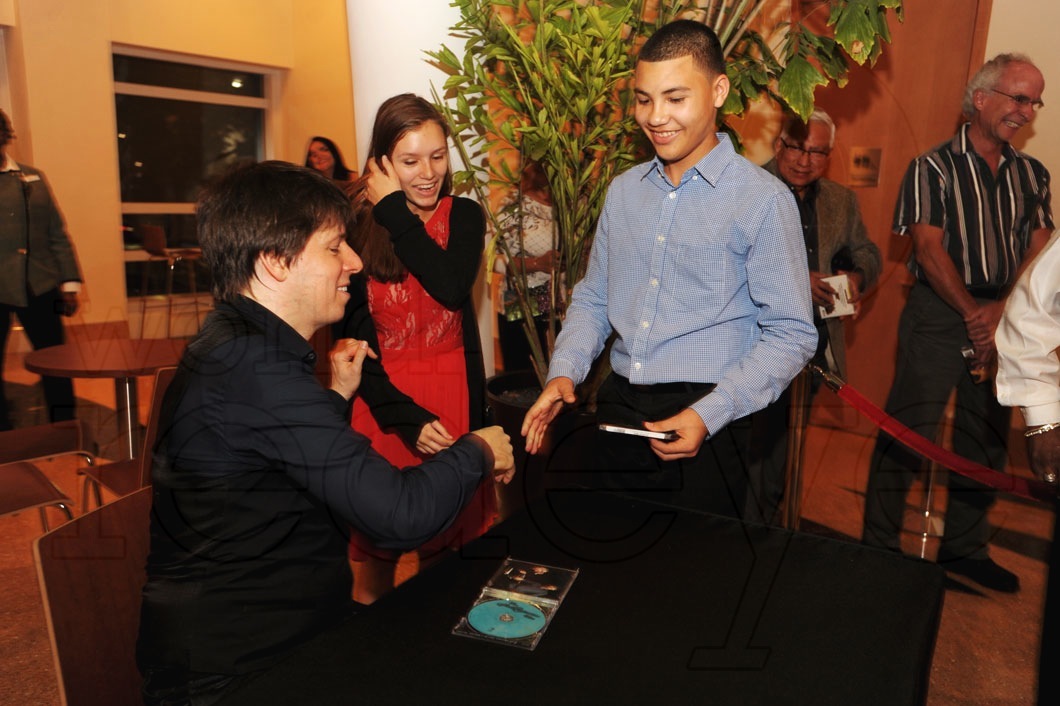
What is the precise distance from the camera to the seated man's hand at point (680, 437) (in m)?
1.52

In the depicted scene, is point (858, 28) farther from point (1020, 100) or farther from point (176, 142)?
point (176, 142)

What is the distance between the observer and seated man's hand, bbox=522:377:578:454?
161 centimetres

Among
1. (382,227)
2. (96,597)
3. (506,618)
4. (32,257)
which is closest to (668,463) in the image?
(506,618)

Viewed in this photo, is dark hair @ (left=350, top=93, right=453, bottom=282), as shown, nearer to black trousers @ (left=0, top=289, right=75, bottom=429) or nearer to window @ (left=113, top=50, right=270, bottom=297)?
black trousers @ (left=0, top=289, right=75, bottom=429)

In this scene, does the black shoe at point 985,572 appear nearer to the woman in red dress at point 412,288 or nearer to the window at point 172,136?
the woman in red dress at point 412,288

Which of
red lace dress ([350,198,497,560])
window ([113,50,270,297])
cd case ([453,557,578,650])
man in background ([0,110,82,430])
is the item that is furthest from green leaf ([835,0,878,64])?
window ([113,50,270,297])

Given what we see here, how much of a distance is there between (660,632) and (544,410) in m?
0.65

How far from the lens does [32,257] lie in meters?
3.94

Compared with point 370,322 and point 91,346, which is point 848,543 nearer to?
→ point 370,322

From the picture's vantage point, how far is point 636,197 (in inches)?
75.7

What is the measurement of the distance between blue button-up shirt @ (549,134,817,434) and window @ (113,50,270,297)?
691 centimetres

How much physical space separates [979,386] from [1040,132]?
5.14 feet

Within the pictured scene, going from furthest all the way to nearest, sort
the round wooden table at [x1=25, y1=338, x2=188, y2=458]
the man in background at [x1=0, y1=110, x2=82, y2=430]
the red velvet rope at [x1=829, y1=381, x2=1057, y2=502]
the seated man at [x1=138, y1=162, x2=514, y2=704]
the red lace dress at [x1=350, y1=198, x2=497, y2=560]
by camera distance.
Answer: the man in background at [x1=0, y1=110, x2=82, y2=430] < the round wooden table at [x1=25, y1=338, x2=188, y2=458] < the red lace dress at [x1=350, y1=198, x2=497, y2=560] < the red velvet rope at [x1=829, y1=381, x2=1057, y2=502] < the seated man at [x1=138, y1=162, x2=514, y2=704]

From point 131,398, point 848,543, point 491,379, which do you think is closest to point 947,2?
point 491,379
